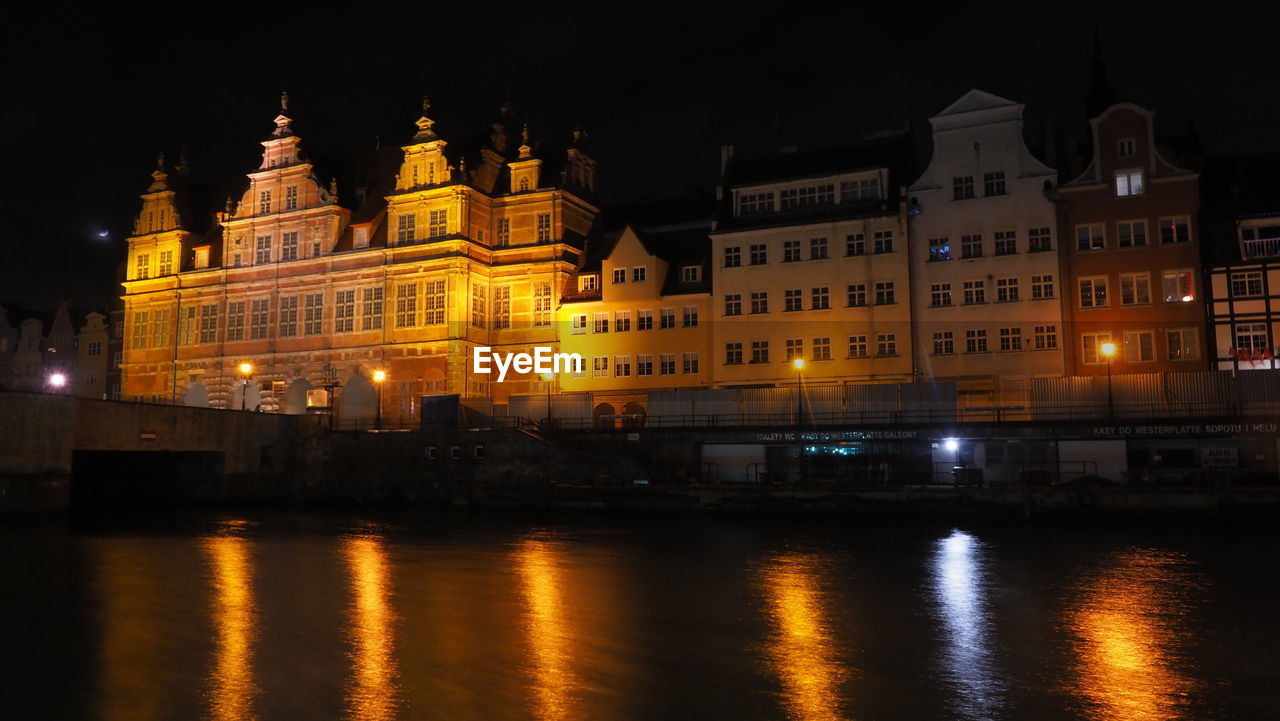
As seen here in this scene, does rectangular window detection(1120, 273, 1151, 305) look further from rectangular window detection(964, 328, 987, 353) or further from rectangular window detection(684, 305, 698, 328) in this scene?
rectangular window detection(684, 305, 698, 328)

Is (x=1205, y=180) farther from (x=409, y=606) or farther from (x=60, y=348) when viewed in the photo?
(x=60, y=348)

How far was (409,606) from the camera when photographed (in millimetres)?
20875

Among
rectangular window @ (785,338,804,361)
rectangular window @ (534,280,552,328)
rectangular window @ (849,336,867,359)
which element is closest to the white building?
rectangular window @ (849,336,867,359)

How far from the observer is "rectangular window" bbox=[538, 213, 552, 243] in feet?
226

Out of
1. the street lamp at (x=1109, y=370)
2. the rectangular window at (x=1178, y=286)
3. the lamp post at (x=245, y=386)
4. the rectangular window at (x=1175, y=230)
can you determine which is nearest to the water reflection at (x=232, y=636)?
the street lamp at (x=1109, y=370)

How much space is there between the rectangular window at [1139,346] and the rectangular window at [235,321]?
61481mm

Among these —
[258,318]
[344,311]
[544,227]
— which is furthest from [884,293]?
[258,318]

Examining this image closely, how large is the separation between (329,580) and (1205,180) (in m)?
52.9

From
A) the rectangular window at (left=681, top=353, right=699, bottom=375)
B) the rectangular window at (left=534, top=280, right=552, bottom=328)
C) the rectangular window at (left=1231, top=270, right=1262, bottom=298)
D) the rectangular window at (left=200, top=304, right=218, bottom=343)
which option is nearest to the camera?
the rectangular window at (left=1231, top=270, right=1262, bottom=298)

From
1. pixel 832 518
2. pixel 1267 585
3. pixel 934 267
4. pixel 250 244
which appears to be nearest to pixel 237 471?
pixel 250 244

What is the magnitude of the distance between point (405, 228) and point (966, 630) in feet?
194

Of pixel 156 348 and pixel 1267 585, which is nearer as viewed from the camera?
pixel 1267 585

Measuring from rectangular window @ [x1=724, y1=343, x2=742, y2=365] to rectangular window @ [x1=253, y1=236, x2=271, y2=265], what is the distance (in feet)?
126

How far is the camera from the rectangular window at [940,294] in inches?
2188
